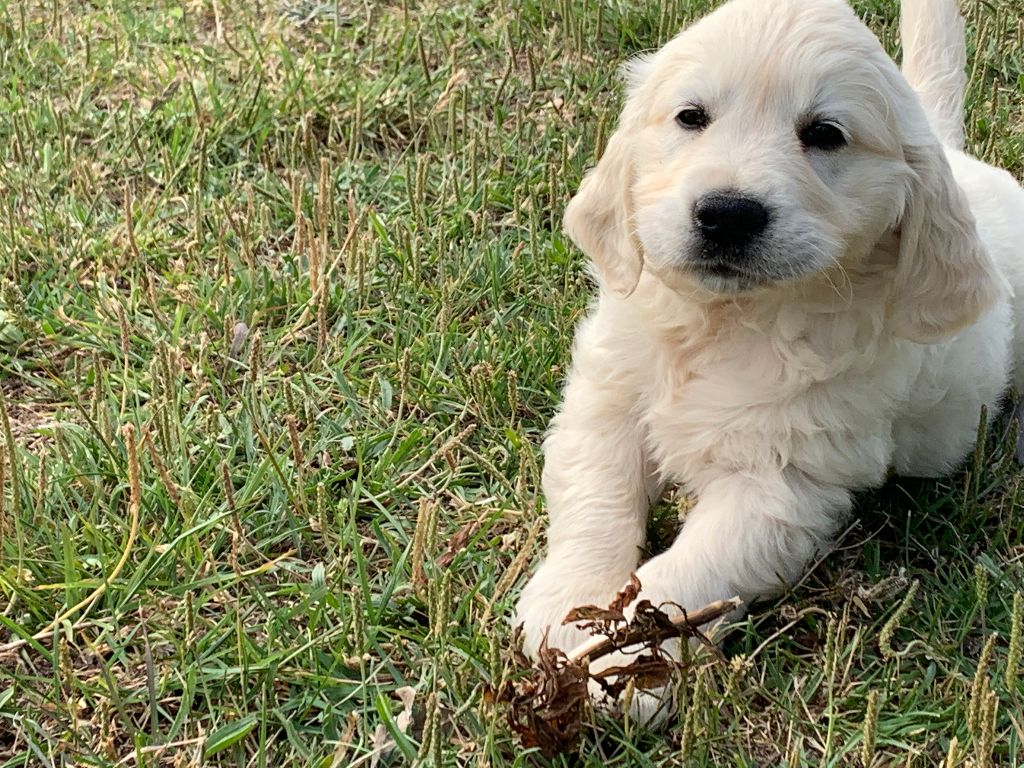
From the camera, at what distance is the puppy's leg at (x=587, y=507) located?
100 inches

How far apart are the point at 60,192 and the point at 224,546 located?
1901mm

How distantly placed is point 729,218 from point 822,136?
31 cm

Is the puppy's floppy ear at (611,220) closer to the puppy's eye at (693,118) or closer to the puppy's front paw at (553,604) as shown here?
the puppy's eye at (693,118)

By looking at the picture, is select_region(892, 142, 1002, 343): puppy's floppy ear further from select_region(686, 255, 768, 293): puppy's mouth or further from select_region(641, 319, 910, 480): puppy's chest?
select_region(686, 255, 768, 293): puppy's mouth

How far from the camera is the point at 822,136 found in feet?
8.10

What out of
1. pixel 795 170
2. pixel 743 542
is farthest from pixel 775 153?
pixel 743 542

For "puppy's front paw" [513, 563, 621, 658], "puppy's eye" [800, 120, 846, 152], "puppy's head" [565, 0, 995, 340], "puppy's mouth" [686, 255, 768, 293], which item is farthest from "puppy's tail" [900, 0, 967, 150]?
"puppy's front paw" [513, 563, 621, 658]

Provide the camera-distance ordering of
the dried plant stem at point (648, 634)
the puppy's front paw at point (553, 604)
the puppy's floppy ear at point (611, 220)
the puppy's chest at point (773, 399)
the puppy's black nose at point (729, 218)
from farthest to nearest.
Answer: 1. the puppy's floppy ear at point (611, 220)
2. the puppy's chest at point (773, 399)
3. the puppy's front paw at point (553, 604)
4. the puppy's black nose at point (729, 218)
5. the dried plant stem at point (648, 634)

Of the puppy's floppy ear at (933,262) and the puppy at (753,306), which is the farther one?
the puppy's floppy ear at (933,262)

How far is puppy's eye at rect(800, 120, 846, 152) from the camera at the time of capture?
246 cm

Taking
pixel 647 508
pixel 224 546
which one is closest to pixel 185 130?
pixel 224 546

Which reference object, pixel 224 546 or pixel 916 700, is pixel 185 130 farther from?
pixel 916 700

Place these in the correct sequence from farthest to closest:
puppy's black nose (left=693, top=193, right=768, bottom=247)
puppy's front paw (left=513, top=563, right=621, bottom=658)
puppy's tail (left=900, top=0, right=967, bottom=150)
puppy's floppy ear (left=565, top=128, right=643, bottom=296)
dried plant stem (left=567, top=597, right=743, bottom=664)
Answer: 1. puppy's tail (left=900, top=0, right=967, bottom=150)
2. puppy's floppy ear (left=565, top=128, right=643, bottom=296)
3. puppy's front paw (left=513, top=563, right=621, bottom=658)
4. puppy's black nose (left=693, top=193, right=768, bottom=247)
5. dried plant stem (left=567, top=597, right=743, bottom=664)

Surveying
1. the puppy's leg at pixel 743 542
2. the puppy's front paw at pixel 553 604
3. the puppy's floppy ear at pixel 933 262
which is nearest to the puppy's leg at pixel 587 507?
the puppy's front paw at pixel 553 604
